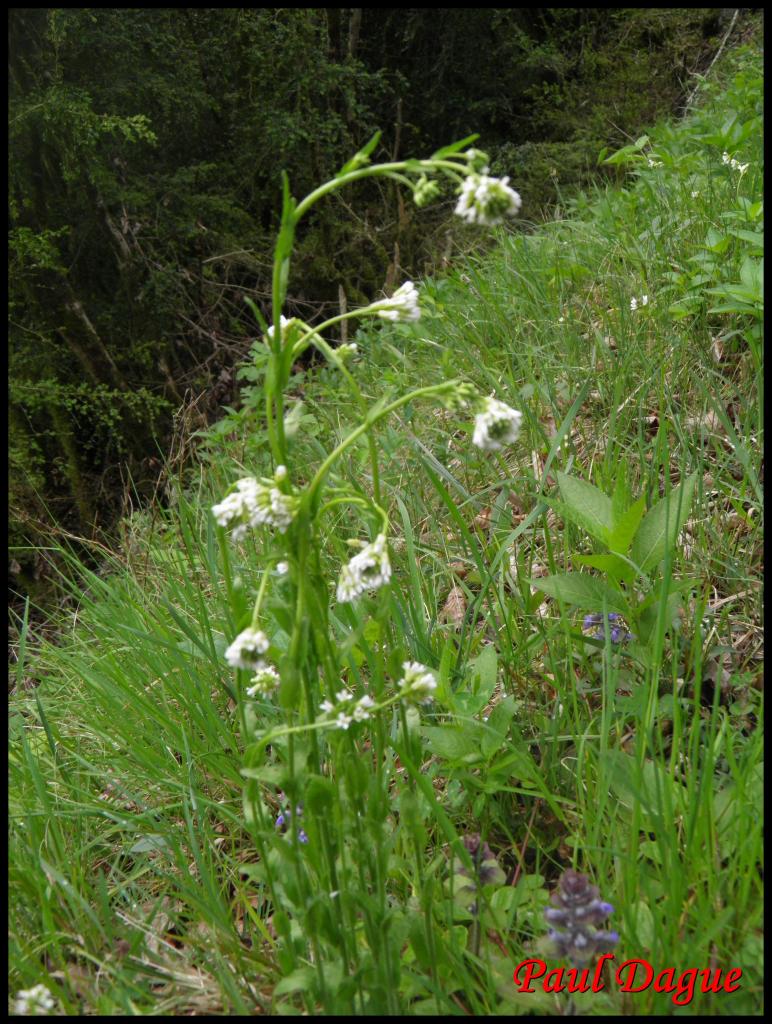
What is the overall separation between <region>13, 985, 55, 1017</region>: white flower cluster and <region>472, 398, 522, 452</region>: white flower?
2.86ft

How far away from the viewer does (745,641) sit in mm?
1382

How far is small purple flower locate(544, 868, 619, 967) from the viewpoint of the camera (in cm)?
78

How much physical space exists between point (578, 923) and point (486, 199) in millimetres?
771

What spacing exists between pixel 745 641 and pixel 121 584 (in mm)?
1756

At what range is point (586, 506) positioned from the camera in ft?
4.32

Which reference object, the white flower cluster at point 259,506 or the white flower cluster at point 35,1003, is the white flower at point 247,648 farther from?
the white flower cluster at point 35,1003

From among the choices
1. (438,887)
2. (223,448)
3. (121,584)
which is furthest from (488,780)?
(223,448)

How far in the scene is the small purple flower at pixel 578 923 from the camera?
783 millimetres

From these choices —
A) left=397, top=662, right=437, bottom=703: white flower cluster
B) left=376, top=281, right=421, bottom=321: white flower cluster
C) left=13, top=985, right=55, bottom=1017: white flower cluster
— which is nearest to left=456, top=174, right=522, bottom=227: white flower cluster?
left=376, top=281, right=421, bottom=321: white flower cluster

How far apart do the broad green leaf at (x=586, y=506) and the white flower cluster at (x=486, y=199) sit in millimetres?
641

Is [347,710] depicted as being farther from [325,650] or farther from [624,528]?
[624,528]

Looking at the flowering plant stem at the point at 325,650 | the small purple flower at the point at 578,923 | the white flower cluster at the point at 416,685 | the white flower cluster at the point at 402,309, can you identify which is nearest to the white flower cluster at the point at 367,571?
the flowering plant stem at the point at 325,650

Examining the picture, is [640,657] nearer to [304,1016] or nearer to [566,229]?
[304,1016]

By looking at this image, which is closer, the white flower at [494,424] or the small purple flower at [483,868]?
the white flower at [494,424]
